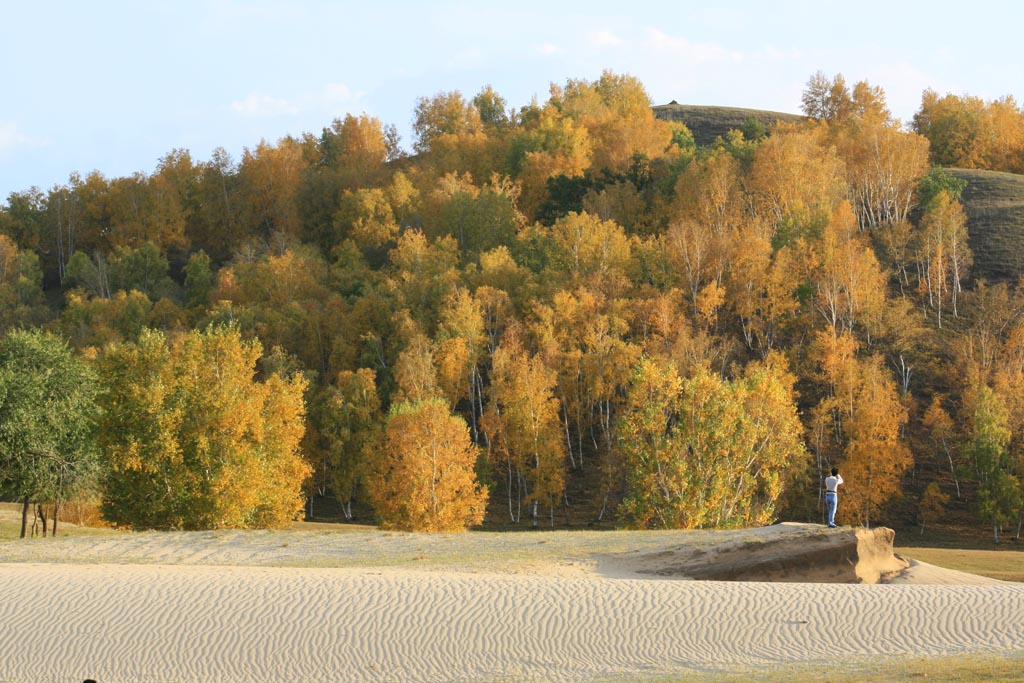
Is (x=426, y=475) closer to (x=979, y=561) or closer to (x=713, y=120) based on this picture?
(x=979, y=561)

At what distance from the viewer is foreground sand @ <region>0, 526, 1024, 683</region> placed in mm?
22188

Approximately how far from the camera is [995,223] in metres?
109

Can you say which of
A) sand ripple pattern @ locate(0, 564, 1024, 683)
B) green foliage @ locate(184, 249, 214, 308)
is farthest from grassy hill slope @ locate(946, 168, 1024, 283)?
green foliage @ locate(184, 249, 214, 308)

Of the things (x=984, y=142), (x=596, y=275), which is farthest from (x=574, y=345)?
(x=984, y=142)

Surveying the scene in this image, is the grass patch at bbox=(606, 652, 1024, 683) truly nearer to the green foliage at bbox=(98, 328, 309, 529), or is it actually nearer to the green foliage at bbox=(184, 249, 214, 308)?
the green foliage at bbox=(98, 328, 309, 529)

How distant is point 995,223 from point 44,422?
9264cm

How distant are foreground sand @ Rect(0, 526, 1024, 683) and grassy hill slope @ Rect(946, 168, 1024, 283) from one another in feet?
244

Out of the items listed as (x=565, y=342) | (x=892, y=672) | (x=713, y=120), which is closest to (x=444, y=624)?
(x=892, y=672)

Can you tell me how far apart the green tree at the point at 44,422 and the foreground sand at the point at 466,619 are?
523 inches

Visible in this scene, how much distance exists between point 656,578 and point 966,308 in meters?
71.9

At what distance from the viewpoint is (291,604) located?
26.5 meters

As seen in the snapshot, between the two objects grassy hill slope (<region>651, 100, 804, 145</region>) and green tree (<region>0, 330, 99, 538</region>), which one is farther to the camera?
grassy hill slope (<region>651, 100, 804, 145</region>)

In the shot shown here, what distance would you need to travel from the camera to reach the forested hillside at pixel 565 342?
53000 mm

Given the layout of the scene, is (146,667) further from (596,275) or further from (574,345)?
(596,275)
